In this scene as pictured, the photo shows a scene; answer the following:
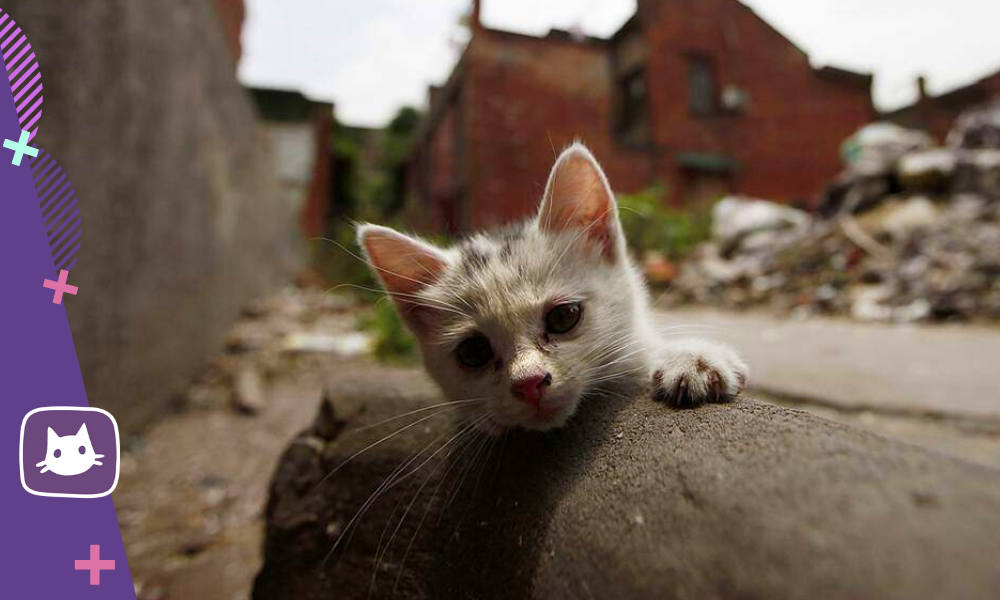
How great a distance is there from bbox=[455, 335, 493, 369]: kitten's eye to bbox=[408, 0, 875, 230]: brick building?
6.87ft

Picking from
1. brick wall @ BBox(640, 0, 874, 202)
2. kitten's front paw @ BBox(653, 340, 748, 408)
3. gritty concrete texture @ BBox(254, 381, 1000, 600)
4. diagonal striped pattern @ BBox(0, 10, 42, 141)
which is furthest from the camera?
brick wall @ BBox(640, 0, 874, 202)

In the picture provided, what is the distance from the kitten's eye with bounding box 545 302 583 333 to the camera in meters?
1.08

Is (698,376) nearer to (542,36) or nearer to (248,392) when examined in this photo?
(248,392)

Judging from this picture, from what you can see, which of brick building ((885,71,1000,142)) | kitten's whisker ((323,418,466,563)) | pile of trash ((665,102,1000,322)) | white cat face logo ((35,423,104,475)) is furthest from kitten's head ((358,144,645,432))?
pile of trash ((665,102,1000,322))

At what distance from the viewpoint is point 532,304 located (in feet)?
3.48

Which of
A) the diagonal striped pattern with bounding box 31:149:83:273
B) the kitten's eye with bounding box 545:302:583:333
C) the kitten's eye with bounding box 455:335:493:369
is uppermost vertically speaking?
the diagonal striped pattern with bounding box 31:149:83:273

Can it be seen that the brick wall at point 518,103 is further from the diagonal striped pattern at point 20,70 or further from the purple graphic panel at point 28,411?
the purple graphic panel at point 28,411

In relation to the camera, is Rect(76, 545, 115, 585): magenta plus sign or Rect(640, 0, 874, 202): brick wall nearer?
Rect(76, 545, 115, 585): magenta plus sign

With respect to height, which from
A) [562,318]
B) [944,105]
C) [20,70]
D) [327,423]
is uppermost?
[944,105]

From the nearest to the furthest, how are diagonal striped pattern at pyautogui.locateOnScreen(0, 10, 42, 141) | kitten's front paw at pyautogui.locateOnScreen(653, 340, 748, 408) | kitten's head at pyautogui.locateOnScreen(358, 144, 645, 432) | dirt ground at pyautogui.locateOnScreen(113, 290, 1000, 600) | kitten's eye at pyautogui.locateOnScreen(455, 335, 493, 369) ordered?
1. kitten's front paw at pyautogui.locateOnScreen(653, 340, 748, 408)
2. kitten's head at pyautogui.locateOnScreen(358, 144, 645, 432)
3. kitten's eye at pyautogui.locateOnScreen(455, 335, 493, 369)
4. diagonal striped pattern at pyautogui.locateOnScreen(0, 10, 42, 141)
5. dirt ground at pyautogui.locateOnScreen(113, 290, 1000, 600)

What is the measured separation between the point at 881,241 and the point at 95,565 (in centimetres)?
596

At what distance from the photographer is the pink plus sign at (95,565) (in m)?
1.05

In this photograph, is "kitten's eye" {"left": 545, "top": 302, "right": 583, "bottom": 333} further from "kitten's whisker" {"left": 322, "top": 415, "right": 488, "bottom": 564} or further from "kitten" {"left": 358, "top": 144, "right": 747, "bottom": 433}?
"kitten's whisker" {"left": 322, "top": 415, "right": 488, "bottom": 564}

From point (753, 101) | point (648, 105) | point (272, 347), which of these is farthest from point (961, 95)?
point (272, 347)
